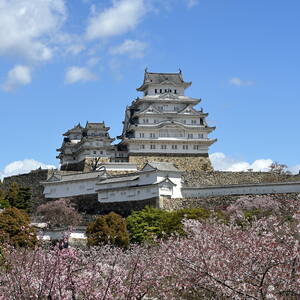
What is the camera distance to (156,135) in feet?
154

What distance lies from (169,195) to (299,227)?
24.2 m

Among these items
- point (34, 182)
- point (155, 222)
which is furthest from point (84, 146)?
point (155, 222)

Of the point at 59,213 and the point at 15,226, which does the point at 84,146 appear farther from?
the point at 15,226

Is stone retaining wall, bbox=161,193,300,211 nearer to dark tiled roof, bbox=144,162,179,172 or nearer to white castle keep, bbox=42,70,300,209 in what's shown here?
white castle keep, bbox=42,70,300,209

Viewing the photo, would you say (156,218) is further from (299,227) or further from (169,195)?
(299,227)

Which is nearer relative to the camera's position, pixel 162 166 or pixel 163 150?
pixel 162 166

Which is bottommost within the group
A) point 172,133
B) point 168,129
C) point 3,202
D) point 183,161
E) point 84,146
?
point 3,202

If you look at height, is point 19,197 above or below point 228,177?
below

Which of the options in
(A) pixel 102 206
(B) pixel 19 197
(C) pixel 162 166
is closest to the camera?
(C) pixel 162 166

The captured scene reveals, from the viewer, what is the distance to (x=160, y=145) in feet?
154

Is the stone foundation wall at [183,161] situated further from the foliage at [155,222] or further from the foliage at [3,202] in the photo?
the foliage at [155,222]

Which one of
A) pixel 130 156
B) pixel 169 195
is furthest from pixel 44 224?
pixel 130 156

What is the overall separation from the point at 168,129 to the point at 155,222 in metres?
17.5

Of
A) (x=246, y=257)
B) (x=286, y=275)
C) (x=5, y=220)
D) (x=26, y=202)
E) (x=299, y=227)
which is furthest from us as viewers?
(x=26, y=202)
